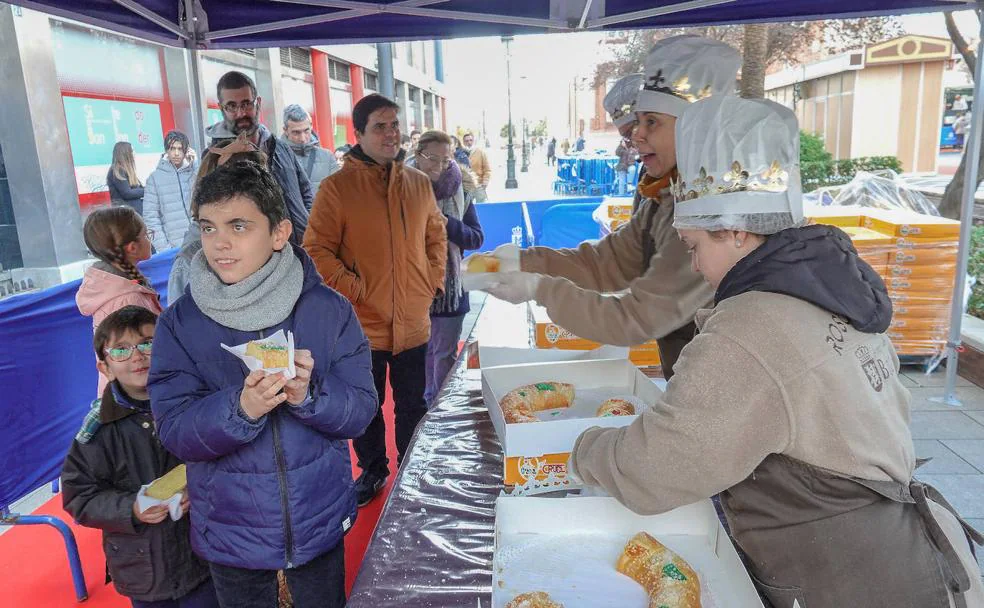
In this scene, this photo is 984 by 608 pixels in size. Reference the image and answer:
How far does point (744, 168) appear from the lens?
125 cm

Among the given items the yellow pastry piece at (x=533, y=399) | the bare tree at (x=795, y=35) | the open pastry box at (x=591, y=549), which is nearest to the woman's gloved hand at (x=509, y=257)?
the yellow pastry piece at (x=533, y=399)

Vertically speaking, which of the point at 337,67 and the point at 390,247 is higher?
the point at 337,67

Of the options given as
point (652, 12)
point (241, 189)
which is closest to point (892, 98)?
point (652, 12)

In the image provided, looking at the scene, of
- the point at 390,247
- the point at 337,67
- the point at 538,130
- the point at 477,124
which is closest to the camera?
the point at 390,247

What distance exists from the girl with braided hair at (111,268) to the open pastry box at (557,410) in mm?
1847

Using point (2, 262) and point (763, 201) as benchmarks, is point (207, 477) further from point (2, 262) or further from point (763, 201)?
point (2, 262)

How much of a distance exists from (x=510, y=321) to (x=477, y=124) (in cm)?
7029

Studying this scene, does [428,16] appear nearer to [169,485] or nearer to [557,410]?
[557,410]

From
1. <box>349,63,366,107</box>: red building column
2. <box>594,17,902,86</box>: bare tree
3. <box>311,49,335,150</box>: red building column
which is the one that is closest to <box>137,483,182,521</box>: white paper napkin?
<box>594,17,902,86</box>: bare tree

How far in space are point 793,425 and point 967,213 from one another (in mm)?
4242

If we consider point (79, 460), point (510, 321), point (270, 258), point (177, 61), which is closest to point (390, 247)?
point (510, 321)

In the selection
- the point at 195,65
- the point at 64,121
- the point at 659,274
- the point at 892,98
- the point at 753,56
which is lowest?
the point at 659,274

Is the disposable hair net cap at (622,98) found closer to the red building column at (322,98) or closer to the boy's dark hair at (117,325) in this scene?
the boy's dark hair at (117,325)

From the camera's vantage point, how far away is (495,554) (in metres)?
1.29
